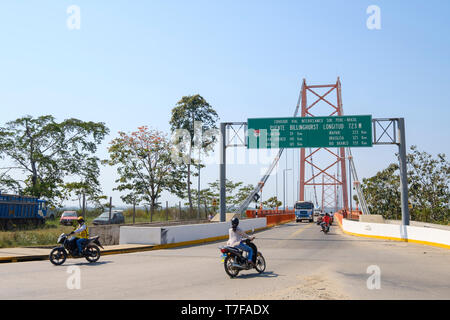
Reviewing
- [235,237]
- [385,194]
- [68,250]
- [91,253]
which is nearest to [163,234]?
[91,253]

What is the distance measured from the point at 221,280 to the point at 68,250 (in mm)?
5669

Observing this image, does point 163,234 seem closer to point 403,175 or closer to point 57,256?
point 57,256

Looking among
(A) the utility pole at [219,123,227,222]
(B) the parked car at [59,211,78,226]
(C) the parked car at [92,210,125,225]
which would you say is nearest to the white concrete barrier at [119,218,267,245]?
(A) the utility pole at [219,123,227,222]

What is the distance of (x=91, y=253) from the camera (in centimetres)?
1289

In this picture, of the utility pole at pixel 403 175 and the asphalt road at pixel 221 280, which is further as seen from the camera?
the utility pole at pixel 403 175

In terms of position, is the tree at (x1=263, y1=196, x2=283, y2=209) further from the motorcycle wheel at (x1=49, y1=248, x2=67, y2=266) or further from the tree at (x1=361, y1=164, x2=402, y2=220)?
the motorcycle wheel at (x1=49, y1=248, x2=67, y2=266)

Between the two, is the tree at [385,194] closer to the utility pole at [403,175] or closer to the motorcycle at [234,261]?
the utility pole at [403,175]

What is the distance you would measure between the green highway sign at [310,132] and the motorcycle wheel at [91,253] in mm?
16822

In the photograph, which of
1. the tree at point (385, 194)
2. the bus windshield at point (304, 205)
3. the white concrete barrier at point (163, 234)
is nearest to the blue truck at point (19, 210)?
the white concrete barrier at point (163, 234)

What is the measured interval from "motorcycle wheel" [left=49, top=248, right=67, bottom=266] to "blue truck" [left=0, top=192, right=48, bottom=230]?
1760cm

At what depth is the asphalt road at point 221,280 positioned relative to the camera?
753 cm

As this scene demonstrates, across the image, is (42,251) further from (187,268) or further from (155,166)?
(155,166)

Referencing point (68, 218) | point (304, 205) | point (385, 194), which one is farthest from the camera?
point (385, 194)
